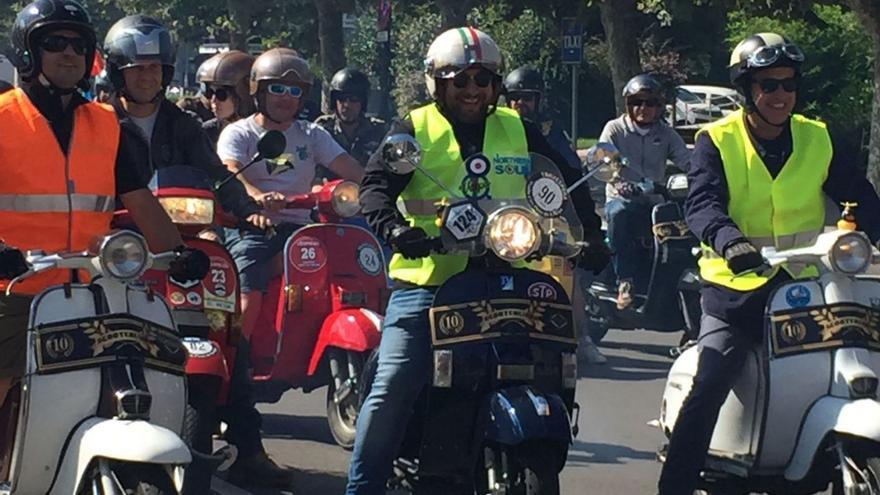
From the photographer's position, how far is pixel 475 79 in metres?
5.98

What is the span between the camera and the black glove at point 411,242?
18.2ft

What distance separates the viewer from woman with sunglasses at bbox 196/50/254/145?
10250 millimetres

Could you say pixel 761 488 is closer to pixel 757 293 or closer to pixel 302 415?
pixel 757 293

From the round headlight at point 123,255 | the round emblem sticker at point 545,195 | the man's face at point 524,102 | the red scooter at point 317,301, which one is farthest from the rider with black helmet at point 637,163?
the round headlight at point 123,255

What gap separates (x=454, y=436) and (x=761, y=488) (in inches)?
45.2

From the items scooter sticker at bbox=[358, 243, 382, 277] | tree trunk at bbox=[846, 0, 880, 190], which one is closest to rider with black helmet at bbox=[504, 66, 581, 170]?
scooter sticker at bbox=[358, 243, 382, 277]

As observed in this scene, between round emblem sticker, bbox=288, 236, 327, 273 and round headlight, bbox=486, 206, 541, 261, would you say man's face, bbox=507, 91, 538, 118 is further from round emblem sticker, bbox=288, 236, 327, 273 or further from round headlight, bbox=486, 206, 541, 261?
round headlight, bbox=486, 206, 541, 261

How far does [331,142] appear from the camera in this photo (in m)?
9.08

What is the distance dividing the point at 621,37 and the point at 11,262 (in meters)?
23.7

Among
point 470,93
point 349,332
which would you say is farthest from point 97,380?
point 349,332

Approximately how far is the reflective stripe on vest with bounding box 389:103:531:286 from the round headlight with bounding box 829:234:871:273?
1044mm

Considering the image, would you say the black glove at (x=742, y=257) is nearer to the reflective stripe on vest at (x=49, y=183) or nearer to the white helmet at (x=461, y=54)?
the white helmet at (x=461, y=54)

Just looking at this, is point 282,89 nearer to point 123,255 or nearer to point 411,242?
point 411,242

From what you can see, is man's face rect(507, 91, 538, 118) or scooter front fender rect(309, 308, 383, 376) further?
man's face rect(507, 91, 538, 118)
